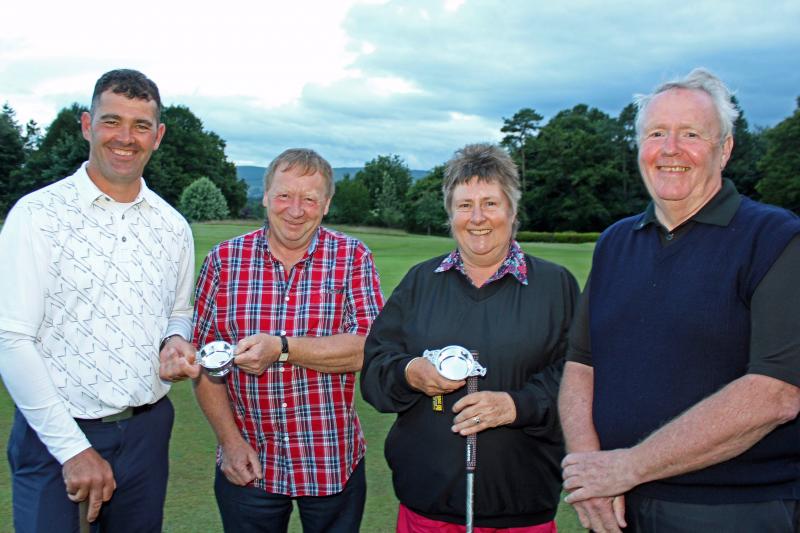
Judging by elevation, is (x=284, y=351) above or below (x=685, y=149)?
below

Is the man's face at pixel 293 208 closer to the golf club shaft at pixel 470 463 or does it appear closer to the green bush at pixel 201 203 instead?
the golf club shaft at pixel 470 463

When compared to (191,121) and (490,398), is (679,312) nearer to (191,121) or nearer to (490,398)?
(490,398)

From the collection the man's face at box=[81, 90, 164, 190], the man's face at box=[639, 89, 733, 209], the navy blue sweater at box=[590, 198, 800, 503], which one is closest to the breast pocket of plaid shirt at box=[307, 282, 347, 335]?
the man's face at box=[81, 90, 164, 190]

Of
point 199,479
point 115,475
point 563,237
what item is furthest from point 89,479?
point 563,237

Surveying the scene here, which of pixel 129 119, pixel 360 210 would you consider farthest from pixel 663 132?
pixel 360 210

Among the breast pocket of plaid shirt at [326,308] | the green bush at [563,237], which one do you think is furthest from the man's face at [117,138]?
the green bush at [563,237]

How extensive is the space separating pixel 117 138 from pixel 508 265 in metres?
1.84

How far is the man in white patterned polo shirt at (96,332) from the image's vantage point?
9.48 ft

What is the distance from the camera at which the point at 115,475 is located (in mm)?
3133

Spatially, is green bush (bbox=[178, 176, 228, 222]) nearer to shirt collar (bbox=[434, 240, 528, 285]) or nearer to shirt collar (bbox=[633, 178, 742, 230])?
shirt collar (bbox=[434, 240, 528, 285])

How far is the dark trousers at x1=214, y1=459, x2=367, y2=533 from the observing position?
343cm

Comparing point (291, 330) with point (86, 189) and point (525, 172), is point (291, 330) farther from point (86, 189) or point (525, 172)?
point (525, 172)

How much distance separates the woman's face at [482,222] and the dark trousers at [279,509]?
1.27 m

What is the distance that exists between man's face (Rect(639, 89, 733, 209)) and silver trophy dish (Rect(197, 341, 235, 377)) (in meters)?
1.82
